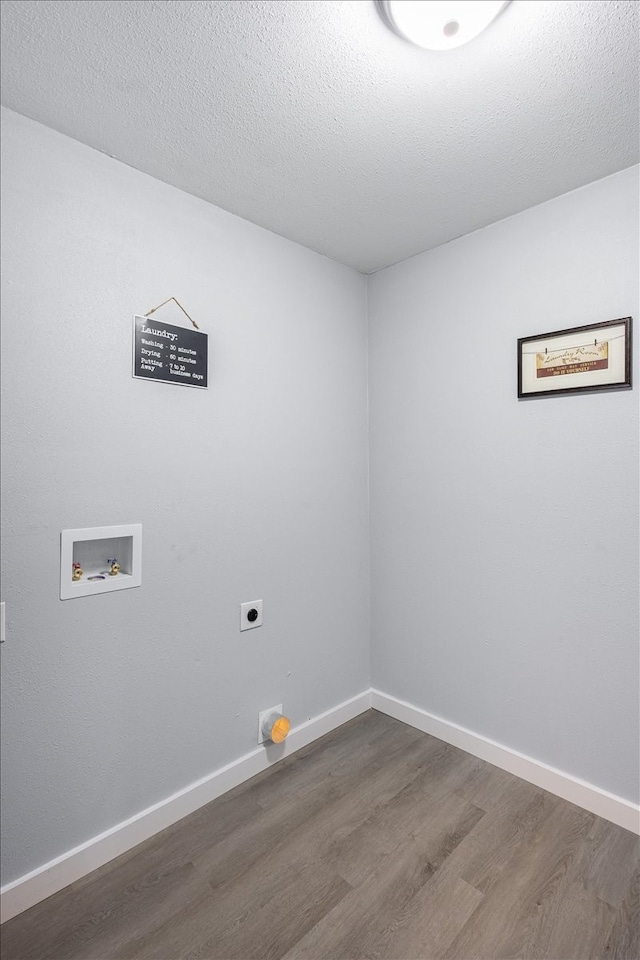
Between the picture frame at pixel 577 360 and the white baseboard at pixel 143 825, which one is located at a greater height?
the picture frame at pixel 577 360

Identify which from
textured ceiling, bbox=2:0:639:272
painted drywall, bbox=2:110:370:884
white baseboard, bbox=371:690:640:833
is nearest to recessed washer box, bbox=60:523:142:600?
painted drywall, bbox=2:110:370:884

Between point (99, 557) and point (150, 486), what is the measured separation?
29 centimetres

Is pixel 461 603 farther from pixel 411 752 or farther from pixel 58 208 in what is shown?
pixel 58 208

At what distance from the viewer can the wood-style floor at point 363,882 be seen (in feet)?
4.22

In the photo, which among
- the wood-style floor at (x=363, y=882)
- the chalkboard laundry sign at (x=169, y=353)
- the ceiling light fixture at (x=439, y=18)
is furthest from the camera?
the chalkboard laundry sign at (x=169, y=353)

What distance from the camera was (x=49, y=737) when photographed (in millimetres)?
1462

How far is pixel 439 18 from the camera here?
1090mm

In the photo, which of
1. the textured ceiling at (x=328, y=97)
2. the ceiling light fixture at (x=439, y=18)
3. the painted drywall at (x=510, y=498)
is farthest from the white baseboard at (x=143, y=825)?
the ceiling light fixture at (x=439, y=18)

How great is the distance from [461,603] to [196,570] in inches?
47.3

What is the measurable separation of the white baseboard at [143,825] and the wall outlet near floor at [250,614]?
0.53m

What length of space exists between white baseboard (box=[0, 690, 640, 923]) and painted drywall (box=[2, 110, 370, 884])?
0.04 m

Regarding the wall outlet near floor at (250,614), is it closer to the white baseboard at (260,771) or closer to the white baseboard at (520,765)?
the white baseboard at (260,771)

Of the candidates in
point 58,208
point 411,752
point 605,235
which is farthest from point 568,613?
point 58,208

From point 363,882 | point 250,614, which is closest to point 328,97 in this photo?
point 250,614
